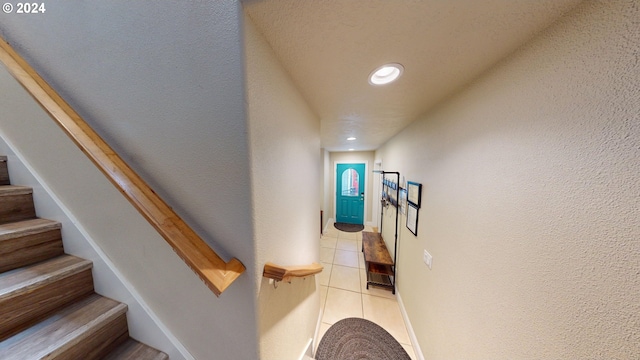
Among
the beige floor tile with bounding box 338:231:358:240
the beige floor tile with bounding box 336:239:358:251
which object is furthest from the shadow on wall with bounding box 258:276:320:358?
the beige floor tile with bounding box 338:231:358:240

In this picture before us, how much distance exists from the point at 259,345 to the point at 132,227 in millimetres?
818

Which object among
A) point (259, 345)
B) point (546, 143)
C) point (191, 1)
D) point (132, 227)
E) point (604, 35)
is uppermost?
point (191, 1)

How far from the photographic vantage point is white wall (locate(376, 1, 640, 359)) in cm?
49

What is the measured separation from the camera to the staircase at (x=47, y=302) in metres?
0.71

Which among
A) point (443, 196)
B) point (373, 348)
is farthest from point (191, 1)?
point (373, 348)

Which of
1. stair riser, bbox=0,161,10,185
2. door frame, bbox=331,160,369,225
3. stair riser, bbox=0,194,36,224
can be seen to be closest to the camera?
stair riser, bbox=0,194,36,224

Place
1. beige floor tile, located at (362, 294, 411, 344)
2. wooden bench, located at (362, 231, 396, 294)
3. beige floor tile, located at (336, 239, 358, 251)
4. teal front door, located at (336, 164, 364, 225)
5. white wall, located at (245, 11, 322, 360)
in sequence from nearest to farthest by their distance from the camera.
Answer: white wall, located at (245, 11, 322, 360) → beige floor tile, located at (362, 294, 411, 344) → wooden bench, located at (362, 231, 396, 294) → beige floor tile, located at (336, 239, 358, 251) → teal front door, located at (336, 164, 364, 225)

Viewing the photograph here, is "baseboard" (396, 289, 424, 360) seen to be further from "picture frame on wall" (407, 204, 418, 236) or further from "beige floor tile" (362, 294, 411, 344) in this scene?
"picture frame on wall" (407, 204, 418, 236)

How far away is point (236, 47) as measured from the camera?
1.97ft

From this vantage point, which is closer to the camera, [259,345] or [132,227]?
[259,345]

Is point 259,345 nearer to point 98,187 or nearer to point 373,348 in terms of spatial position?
point 98,187

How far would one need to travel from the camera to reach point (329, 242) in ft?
12.9

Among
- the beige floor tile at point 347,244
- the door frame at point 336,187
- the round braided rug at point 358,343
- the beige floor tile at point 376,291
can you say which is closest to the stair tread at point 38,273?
the round braided rug at point 358,343

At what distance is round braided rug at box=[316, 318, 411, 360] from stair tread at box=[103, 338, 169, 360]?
135 cm
